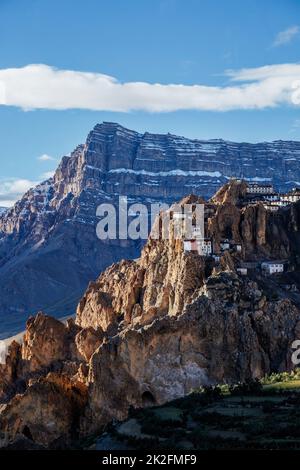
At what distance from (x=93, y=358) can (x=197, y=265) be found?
2046 centimetres

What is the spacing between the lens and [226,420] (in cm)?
6881

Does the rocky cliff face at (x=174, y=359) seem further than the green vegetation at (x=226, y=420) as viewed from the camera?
Yes

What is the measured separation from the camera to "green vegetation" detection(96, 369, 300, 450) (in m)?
61.2

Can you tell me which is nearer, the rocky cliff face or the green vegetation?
the green vegetation

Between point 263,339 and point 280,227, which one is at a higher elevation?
point 280,227

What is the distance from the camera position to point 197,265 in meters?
117

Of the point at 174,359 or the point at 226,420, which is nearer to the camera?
the point at 226,420

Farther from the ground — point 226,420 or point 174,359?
point 174,359

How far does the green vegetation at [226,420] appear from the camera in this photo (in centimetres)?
6125
